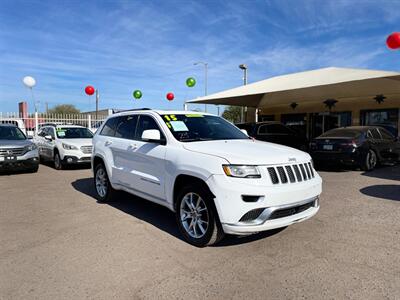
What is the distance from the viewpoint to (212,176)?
12.1 feet

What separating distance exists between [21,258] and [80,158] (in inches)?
282

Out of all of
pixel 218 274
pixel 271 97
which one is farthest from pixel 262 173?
pixel 271 97

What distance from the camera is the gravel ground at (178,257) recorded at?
10.0 feet

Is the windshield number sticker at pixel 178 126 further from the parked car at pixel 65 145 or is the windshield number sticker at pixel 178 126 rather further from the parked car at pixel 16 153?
the parked car at pixel 16 153

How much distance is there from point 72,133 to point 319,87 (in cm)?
1035

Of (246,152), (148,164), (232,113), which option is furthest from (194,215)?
(232,113)

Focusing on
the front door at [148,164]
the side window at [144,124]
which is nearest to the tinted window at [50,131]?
the side window at [144,124]

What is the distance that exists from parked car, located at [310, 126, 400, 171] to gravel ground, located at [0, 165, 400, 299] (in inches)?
147

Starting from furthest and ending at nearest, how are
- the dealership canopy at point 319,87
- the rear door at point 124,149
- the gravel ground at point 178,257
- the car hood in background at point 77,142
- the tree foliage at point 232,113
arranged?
the tree foliage at point 232,113 → the dealership canopy at point 319,87 → the car hood in background at point 77,142 → the rear door at point 124,149 → the gravel ground at point 178,257

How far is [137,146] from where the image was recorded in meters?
5.18

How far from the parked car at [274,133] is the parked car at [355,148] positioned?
103 inches

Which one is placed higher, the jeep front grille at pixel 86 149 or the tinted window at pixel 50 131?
the tinted window at pixel 50 131

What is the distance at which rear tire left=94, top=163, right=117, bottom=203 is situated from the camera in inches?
242

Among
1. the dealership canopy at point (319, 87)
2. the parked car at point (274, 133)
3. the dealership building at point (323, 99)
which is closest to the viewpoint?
the dealership canopy at point (319, 87)
